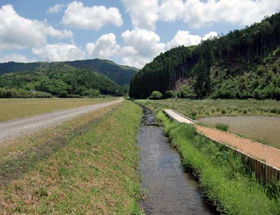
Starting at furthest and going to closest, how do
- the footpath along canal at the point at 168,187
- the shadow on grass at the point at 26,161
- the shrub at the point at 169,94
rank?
the shrub at the point at 169,94 < the footpath along canal at the point at 168,187 < the shadow on grass at the point at 26,161

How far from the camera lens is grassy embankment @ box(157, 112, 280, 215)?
890 centimetres

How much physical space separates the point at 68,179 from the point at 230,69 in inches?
4380

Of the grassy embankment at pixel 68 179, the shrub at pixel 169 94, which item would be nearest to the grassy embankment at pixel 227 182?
the grassy embankment at pixel 68 179

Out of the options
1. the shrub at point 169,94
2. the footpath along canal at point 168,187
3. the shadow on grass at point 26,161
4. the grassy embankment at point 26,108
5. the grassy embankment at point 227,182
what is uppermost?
the shrub at point 169,94

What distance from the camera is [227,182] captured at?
37.3ft

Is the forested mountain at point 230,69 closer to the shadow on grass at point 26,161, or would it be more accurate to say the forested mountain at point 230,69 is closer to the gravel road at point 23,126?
the gravel road at point 23,126

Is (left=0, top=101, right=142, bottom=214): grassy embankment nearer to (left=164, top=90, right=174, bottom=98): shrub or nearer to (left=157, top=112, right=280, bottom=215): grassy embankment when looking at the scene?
(left=157, top=112, right=280, bottom=215): grassy embankment

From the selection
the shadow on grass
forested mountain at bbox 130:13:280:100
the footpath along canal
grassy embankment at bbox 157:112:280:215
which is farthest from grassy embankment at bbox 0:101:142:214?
forested mountain at bbox 130:13:280:100

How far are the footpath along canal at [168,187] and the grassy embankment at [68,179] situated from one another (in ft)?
2.39

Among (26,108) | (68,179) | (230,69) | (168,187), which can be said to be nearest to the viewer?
(68,179)

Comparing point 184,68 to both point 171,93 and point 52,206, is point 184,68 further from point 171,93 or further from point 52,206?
point 52,206

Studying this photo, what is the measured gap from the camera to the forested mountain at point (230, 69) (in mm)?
85606

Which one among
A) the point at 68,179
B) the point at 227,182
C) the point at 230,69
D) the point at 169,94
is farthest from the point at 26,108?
the point at 169,94

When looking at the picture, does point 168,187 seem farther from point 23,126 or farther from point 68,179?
point 23,126
